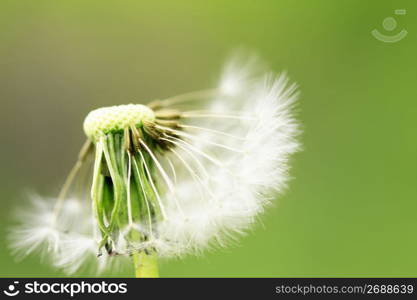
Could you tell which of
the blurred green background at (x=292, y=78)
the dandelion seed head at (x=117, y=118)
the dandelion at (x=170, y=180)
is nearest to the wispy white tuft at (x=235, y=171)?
the dandelion at (x=170, y=180)

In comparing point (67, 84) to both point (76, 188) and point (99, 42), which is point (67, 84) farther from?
point (76, 188)

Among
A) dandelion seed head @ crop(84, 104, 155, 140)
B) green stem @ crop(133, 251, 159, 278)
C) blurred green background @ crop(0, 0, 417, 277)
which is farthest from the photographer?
blurred green background @ crop(0, 0, 417, 277)

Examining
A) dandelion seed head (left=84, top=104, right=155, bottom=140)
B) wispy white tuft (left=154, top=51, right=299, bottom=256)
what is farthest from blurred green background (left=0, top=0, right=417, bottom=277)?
dandelion seed head (left=84, top=104, right=155, bottom=140)

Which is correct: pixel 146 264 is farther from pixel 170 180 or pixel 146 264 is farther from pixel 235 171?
pixel 235 171

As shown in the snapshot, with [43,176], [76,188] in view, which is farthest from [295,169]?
[76,188]

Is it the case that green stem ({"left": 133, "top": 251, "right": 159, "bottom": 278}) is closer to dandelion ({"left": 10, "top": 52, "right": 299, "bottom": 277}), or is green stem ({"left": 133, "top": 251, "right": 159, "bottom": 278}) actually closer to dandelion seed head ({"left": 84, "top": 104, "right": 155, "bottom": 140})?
dandelion ({"left": 10, "top": 52, "right": 299, "bottom": 277})

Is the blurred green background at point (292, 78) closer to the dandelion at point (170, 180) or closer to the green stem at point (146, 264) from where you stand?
the dandelion at point (170, 180)
